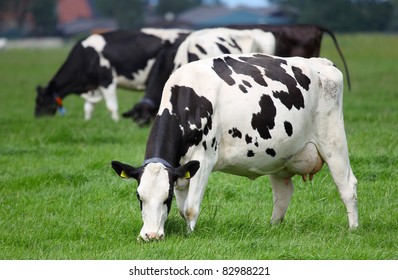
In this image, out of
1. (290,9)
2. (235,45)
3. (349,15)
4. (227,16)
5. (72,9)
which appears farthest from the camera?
(72,9)

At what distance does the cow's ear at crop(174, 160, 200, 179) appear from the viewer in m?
8.69

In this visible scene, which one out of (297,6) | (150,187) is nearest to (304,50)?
(150,187)

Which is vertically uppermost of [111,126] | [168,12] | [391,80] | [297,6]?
[111,126]

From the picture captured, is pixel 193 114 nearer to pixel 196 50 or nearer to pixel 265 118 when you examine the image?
pixel 265 118

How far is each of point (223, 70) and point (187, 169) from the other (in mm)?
1127

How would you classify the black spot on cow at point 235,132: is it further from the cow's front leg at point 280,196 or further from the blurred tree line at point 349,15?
the blurred tree line at point 349,15

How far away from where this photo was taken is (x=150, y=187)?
8602 mm

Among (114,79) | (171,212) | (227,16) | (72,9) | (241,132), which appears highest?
(241,132)

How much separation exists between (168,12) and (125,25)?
74.1ft

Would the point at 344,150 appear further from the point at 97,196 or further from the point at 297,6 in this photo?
the point at 297,6

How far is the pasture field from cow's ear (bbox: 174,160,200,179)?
0.53 meters

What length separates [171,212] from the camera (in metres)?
10.0

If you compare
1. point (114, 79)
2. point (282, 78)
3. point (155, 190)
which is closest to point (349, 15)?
point (114, 79)

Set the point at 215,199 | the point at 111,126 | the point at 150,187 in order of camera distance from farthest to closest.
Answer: the point at 111,126
the point at 215,199
the point at 150,187
